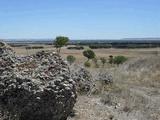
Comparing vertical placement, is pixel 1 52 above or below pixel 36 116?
above

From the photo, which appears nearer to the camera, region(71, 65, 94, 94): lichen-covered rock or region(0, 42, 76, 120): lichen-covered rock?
region(0, 42, 76, 120): lichen-covered rock

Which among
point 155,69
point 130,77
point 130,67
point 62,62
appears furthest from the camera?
point 130,67

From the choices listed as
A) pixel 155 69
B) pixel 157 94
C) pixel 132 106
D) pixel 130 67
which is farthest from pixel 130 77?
pixel 132 106

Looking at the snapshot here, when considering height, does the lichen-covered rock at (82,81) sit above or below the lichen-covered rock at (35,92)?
below

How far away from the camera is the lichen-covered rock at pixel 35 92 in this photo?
30.2ft

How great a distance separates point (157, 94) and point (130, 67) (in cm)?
1782

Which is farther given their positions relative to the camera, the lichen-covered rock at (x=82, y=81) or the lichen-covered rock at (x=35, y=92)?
the lichen-covered rock at (x=82, y=81)

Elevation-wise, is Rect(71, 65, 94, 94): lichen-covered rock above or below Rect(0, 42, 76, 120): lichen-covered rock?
below

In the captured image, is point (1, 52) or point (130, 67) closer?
point (1, 52)

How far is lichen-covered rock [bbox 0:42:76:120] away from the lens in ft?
30.2

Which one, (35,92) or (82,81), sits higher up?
(35,92)

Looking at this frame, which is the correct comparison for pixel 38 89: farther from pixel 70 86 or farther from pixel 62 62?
pixel 62 62

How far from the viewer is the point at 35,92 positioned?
30.1ft

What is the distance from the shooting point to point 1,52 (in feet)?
36.6
